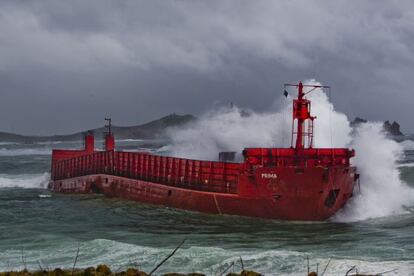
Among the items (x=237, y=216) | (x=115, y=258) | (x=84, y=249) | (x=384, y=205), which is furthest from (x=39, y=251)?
(x=384, y=205)

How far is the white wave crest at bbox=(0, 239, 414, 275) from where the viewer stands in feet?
46.9

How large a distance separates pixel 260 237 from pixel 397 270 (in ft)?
22.2

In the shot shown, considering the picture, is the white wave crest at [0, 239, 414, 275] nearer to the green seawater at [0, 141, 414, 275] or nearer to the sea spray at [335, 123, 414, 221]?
the green seawater at [0, 141, 414, 275]

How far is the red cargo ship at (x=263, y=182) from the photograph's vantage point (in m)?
23.6

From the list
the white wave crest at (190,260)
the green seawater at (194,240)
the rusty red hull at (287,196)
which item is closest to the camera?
the white wave crest at (190,260)

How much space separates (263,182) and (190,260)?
933 cm

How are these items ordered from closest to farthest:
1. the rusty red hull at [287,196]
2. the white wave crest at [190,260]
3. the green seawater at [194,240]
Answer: the white wave crest at [190,260], the green seawater at [194,240], the rusty red hull at [287,196]

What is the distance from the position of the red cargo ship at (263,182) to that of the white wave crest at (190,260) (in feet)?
23.0

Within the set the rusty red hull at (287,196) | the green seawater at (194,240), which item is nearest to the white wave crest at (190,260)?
the green seawater at (194,240)

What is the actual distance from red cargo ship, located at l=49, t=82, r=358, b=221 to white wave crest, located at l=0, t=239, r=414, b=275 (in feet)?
23.0

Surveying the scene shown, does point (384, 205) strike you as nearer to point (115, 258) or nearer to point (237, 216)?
point (237, 216)

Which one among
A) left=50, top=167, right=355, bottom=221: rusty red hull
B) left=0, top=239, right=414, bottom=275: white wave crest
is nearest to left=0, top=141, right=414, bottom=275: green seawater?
left=0, top=239, right=414, bottom=275: white wave crest

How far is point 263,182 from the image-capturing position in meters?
24.2

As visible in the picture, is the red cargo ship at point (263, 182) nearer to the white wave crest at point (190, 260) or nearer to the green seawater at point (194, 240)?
Answer: the green seawater at point (194, 240)
